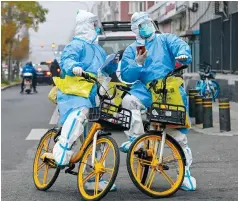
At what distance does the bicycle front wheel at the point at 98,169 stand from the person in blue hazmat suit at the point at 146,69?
433 millimetres

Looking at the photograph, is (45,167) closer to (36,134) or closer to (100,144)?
(100,144)

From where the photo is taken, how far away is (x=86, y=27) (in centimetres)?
744

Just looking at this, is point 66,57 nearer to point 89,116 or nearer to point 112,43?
point 89,116

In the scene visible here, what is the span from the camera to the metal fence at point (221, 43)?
22.5 meters

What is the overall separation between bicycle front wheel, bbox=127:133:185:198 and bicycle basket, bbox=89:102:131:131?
196 mm

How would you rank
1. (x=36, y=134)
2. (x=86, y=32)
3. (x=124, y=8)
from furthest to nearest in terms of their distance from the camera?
(x=124, y=8), (x=36, y=134), (x=86, y=32)

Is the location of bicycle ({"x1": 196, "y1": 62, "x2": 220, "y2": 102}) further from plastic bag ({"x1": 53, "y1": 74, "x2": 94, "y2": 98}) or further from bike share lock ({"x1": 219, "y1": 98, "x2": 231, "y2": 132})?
plastic bag ({"x1": 53, "y1": 74, "x2": 94, "y2": 98})

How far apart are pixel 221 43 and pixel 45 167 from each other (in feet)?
56.7

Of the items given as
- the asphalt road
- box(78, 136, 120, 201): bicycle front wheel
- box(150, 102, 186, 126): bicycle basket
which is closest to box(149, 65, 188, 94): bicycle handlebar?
box(150, 102, 186, 126): bicycle basket

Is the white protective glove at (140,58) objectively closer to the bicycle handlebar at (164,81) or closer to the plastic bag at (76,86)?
the bicycle handlebar at (164,81)

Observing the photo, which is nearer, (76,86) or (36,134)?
(76,86)

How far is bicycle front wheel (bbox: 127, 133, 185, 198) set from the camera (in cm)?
681

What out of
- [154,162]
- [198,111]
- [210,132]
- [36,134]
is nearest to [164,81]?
[154,162]

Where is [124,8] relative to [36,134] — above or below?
above
